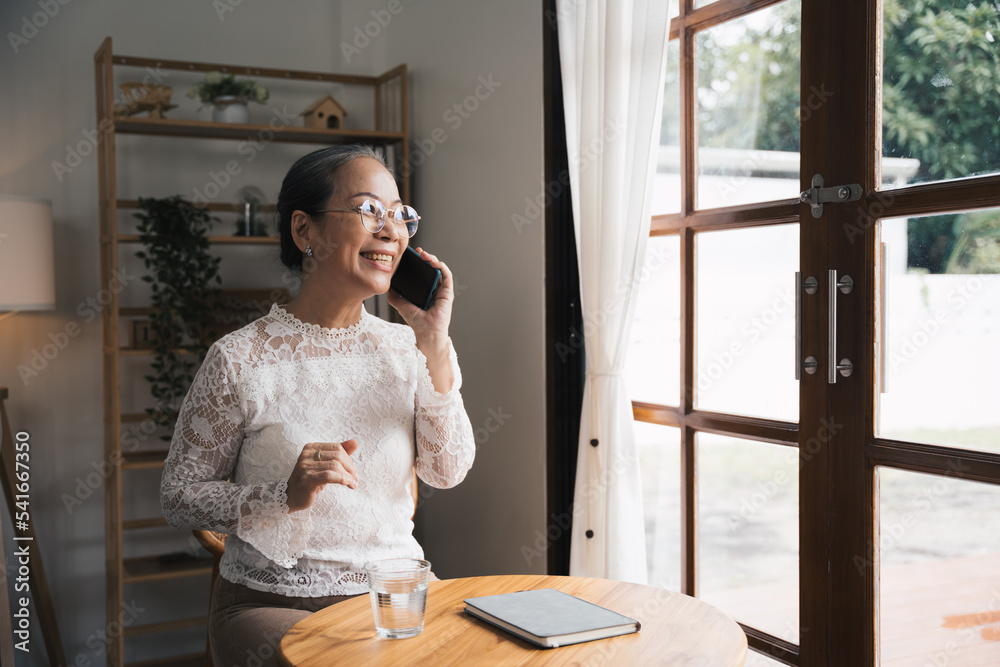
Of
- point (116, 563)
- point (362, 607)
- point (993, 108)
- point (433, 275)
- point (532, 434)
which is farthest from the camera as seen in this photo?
point (116, 563)

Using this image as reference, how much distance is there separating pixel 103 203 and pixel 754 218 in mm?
2345

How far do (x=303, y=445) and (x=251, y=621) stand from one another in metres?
0.33

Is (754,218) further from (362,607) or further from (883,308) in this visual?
(362,607)

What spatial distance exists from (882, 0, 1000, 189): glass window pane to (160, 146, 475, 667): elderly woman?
928mm

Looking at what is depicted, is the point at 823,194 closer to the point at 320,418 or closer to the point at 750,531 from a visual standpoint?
the point at 750,531

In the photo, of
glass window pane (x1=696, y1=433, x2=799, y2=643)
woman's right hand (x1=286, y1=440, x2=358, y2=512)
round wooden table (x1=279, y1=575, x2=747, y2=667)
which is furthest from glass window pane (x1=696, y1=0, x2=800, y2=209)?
woman's right hand (x1=286, y1=440, x2=358, y2=512)

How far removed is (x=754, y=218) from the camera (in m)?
2.03

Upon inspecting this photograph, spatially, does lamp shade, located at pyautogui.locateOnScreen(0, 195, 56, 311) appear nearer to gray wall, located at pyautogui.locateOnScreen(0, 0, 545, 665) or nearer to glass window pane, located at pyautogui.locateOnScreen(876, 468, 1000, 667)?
gray wall, located at pyautogui.locateOnScreen(0, 0, 545, 665)

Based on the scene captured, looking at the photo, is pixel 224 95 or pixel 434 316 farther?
pixel 224 95

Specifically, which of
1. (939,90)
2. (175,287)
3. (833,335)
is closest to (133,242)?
(175,287)

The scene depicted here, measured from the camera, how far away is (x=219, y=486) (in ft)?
5.26

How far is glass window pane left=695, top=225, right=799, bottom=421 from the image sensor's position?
6.47ft

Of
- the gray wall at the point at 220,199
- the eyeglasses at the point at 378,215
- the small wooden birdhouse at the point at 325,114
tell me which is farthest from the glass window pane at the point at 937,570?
the small wooden birdhouse at the point at 325,114

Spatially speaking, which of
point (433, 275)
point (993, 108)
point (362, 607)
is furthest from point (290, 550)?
point (993, 108)
